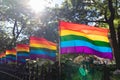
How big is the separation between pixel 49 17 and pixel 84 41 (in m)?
35.8

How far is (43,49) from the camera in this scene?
14.3 m

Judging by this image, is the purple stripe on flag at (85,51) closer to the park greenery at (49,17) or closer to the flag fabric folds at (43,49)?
the flag fabric folds at (43,49)

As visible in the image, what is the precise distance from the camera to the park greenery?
32.6m

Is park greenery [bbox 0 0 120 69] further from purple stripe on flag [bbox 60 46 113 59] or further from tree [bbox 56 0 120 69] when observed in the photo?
purple stripe on flag [bbox 60 46 113 59]

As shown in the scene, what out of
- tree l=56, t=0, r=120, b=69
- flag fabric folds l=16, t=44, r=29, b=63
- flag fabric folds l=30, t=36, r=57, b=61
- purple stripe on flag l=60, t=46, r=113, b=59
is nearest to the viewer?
purple stripe on flag l=60, t=46, r=113, b=59

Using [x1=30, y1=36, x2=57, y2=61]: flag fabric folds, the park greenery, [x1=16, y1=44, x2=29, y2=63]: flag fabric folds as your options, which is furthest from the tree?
[x1=30, y1=36, x2=57, y2=61]: flag fabric folds

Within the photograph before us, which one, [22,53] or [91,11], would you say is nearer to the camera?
[22,53]

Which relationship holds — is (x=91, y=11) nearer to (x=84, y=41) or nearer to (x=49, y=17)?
(x=49, y=17)

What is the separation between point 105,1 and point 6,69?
1588cm

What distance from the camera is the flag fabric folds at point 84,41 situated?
10562 mm

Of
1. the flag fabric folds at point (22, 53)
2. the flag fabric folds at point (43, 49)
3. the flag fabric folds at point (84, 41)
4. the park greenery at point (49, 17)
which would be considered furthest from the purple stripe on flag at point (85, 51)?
the park greenery at point (49, 17)

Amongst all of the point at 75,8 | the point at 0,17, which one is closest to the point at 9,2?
the point at 0,17

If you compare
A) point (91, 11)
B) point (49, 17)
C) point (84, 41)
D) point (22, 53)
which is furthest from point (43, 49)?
point (49, 17)

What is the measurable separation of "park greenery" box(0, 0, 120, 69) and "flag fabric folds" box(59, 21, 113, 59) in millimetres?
17233
